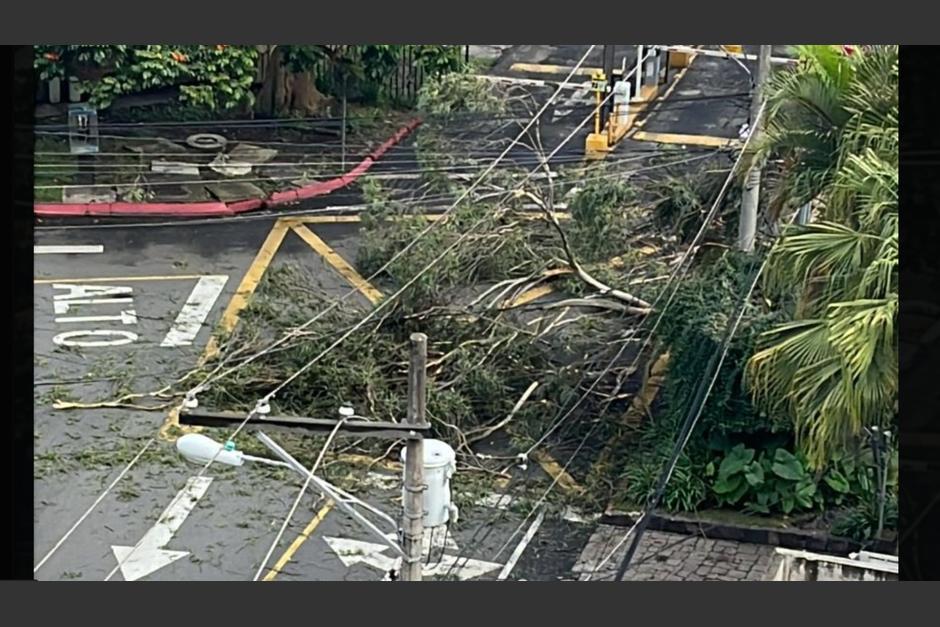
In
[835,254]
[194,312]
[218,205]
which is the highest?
[835,254]

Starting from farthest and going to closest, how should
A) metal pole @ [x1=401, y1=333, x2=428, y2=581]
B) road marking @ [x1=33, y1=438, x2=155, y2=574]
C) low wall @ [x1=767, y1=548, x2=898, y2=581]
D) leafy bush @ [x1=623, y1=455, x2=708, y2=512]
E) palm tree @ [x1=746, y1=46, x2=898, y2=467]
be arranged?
leafy bush @ [x1=623, y1=455, x2=708, y2=512], road marking @ [x1=33, y1=438, x2=155, y2=574], low wall @ [x1=767, y1=548, x2=898, y2=581], palm tree @ [x1=746, y1=46, x2=898, y2=467], metal pole @ [x1=401, y1=333, x2=428, y2=581]

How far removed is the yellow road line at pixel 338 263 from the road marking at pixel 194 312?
511 mm

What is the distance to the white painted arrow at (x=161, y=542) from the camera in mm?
7621

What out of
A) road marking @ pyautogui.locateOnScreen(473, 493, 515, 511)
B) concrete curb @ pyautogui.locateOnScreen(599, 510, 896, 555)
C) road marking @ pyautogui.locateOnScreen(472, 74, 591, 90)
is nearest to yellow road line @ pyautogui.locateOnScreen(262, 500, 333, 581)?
road marking @ pyautogui.locateOnScreen(473, 493, 515, 511)

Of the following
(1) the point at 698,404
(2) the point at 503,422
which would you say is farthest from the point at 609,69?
(2) the point at 503,422

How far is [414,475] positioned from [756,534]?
186cm

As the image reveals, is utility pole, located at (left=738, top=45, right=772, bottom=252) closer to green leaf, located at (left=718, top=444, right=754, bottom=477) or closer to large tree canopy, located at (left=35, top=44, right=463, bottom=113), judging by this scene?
green leaf, located at (left=718, top=444, right=754, bottom=477)

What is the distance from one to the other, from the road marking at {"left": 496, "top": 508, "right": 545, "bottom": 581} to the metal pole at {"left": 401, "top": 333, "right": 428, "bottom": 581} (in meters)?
0.88

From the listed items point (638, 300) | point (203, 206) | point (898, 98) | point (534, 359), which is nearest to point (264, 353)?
point (203, 206)

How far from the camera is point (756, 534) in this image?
7770 millimetres

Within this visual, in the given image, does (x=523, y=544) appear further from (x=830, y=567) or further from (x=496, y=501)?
(x=830, y=567)

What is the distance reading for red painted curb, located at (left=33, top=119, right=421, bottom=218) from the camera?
804 cm
